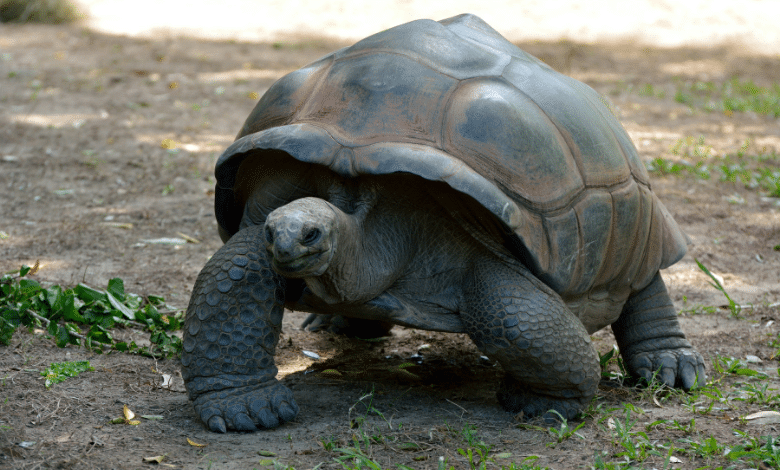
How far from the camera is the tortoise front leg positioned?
254 cm

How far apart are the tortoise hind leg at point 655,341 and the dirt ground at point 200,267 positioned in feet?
0.50

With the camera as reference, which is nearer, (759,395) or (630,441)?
(630,441)

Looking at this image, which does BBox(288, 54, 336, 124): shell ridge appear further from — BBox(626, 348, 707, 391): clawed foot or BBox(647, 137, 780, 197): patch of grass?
BBox(647, 137, 780, 197): patch of grass

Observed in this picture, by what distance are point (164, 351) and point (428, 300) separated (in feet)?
3.88

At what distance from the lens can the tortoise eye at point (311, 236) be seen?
2158 mm

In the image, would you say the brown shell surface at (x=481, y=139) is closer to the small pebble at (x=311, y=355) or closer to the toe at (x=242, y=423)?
the small pebble at (x=311, y=355)

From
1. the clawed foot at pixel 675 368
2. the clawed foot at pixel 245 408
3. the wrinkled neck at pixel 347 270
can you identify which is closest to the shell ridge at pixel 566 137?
the wrinkled neck at pixel 347 270

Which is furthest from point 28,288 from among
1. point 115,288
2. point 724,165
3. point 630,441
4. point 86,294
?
point 724,165

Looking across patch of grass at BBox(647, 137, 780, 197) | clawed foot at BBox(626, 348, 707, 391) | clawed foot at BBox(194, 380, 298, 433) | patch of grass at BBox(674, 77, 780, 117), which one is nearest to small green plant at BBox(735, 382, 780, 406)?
clawed foot at BBox(626, 348, 707, 391)

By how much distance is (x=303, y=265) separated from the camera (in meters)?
2.19

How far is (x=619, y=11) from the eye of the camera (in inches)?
551

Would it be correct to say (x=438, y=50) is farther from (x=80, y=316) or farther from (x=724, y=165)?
(x=724, y=165)

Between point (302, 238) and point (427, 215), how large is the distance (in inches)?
26.1

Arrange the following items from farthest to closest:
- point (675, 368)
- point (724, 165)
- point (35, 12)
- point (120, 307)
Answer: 1. point (35, 12)
2. point (724, 165)
3. point (120, 307)
4. point (675, 368)
